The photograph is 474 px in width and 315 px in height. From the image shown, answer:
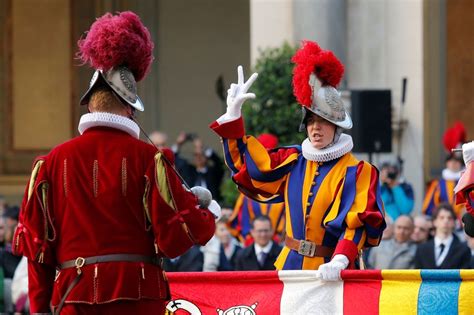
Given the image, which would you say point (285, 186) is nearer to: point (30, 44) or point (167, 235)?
point (167, 235)

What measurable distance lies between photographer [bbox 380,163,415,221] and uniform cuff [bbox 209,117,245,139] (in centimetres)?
609

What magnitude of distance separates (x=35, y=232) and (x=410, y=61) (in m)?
10.4

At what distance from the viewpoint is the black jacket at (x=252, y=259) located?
40.3ft

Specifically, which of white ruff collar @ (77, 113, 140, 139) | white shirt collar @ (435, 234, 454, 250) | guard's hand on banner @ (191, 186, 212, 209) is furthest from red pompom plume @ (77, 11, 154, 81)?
white shirt collar @ (435, 234, 454, 250)

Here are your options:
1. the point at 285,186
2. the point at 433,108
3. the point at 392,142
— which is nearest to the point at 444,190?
the point at 392,142

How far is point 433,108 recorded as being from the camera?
1758 cm

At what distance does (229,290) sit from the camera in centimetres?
845

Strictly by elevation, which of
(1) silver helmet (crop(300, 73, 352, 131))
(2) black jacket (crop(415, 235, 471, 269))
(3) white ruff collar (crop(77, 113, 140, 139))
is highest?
(1) silver helmet (crop(300, 73, 352, 131))

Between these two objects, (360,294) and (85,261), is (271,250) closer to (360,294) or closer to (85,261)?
(360,294)

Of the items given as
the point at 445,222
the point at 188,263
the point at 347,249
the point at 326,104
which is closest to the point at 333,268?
the point at 347,249

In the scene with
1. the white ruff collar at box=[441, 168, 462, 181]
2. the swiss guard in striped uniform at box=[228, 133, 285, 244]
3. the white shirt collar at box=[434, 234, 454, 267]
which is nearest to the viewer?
the white shirt collar at box=[434, 234, 454, 267]

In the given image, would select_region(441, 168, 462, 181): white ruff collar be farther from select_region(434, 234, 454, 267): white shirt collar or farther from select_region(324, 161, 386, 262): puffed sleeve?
select_region(324, 161, 386, 262): puffed sleeve

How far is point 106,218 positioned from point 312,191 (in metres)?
2.30

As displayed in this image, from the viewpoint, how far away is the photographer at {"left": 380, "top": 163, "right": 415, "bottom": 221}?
48.0 feet
